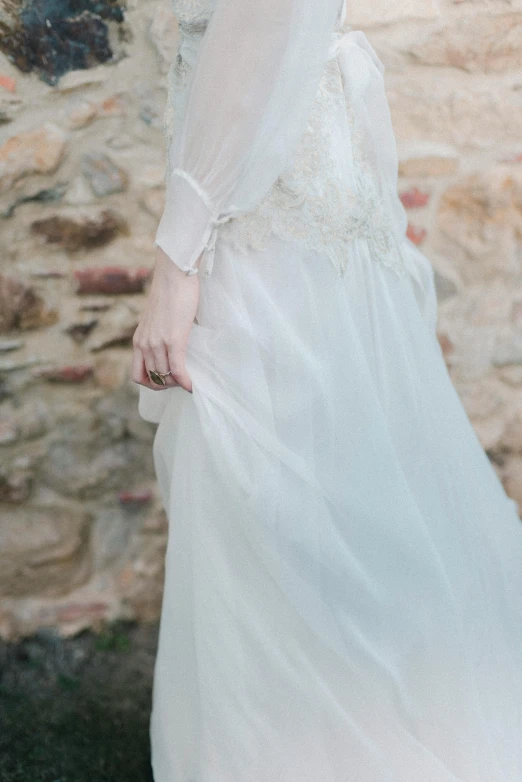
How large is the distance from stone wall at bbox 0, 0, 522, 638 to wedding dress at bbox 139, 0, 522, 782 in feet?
2.11

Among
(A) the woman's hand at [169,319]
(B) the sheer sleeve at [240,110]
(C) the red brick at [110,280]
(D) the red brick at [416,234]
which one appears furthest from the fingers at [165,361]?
(D) the red brick at [416,234]

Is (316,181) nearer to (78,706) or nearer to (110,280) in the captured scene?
(110,280)

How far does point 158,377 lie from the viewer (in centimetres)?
87

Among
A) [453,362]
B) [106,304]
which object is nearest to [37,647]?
[106,304]

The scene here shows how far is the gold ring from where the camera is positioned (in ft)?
2.85

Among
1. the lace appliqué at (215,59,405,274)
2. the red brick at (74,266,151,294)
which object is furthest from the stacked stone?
the lace appliqué at (215,59,405,274)

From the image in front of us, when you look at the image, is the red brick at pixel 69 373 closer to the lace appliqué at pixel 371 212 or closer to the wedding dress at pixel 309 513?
the wedding dress at pixel 309 513

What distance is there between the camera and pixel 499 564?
39.7 inches

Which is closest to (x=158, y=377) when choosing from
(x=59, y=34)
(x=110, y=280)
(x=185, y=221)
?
(x=185, y=221)

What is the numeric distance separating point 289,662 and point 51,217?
1104 millimetres

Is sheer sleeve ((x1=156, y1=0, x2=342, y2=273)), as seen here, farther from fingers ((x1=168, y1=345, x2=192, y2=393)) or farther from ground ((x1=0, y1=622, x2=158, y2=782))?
ground ((x1=0, y1=622, x2=158, y2=782))

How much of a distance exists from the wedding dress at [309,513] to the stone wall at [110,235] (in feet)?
2.11

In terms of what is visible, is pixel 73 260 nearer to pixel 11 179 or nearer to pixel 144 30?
pixel 11 179

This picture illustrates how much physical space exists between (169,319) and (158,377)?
0.28ft
